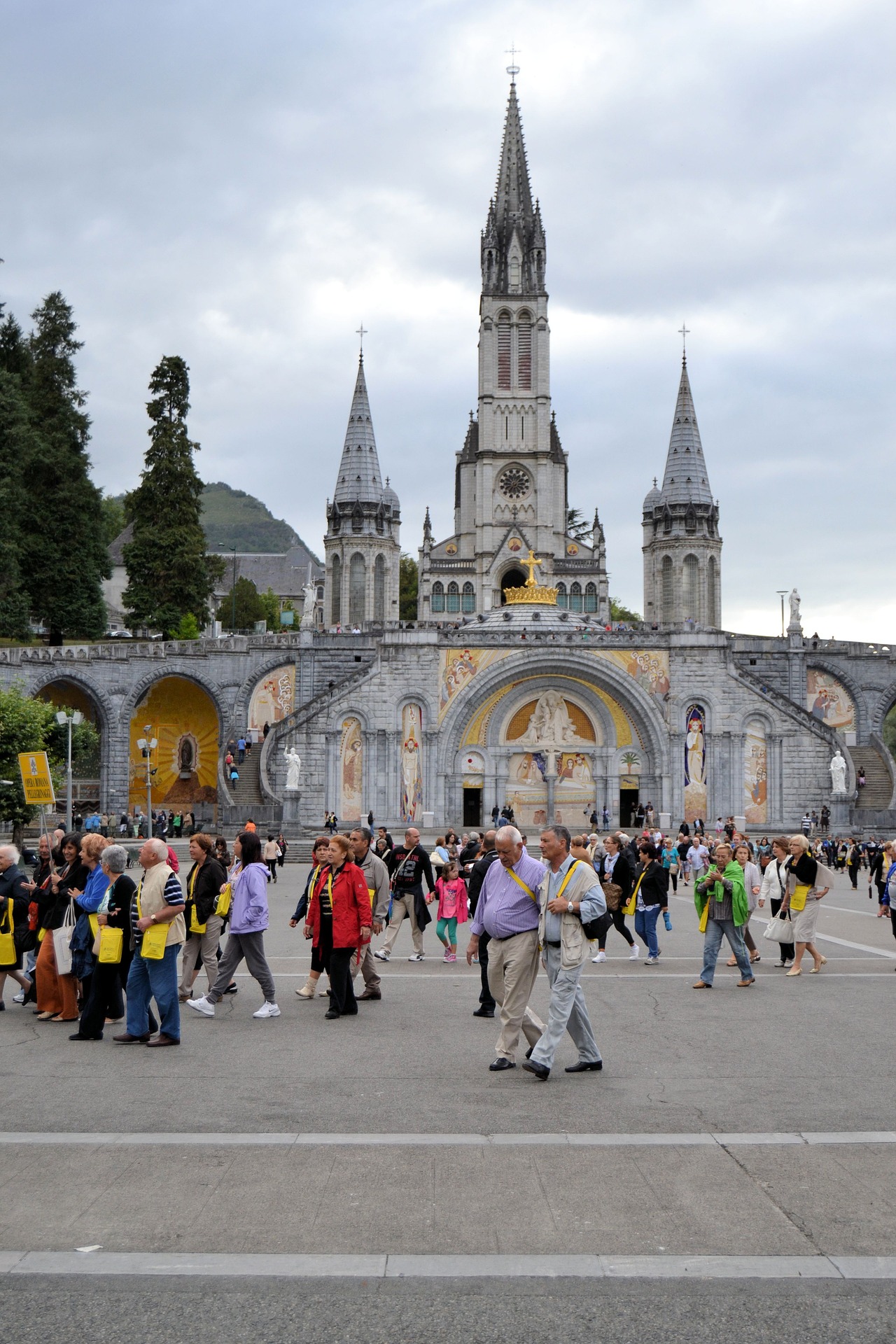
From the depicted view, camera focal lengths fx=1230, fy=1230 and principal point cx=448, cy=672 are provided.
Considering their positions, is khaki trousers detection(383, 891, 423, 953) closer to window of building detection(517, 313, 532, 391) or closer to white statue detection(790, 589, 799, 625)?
white statue detection(790, 589, 799, 625)

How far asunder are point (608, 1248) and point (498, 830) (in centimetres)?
392

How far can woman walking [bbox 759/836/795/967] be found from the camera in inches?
548

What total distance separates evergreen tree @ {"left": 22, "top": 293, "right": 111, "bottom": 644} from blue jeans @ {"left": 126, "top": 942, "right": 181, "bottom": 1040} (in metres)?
43.6

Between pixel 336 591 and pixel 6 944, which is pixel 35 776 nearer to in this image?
pixel 6 944

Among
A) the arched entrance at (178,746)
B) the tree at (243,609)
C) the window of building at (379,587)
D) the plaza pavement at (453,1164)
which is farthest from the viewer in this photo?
the tree at (243,609)

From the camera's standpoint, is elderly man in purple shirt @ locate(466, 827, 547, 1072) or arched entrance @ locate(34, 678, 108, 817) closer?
elderly man in purple shirt @ locate(466, 827, 547, 1072)

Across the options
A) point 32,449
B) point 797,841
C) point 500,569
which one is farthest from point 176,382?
point 797,841

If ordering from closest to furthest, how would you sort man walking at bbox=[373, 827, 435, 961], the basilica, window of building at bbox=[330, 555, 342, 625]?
1. man walking at bbox=[373, 827, 435, 961]
2. the basilica
3. window of building at bbox=[330, 555, 342, 625]

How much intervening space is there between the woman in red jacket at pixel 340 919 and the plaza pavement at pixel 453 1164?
34cm

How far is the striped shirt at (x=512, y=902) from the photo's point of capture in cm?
888

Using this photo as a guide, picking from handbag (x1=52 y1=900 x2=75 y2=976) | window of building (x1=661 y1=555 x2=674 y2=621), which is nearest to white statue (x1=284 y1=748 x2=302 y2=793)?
window of building (x1=661 y1=555 x2=674 y2=621)

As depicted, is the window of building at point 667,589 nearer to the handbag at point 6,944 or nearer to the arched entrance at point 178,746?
the arched entrance at point 178,746

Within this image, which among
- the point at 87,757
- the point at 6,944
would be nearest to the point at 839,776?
the point at 87,757

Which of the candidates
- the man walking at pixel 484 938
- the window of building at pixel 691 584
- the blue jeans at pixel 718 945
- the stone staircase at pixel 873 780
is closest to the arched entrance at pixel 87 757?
the stone staircase at pixel 873 780
